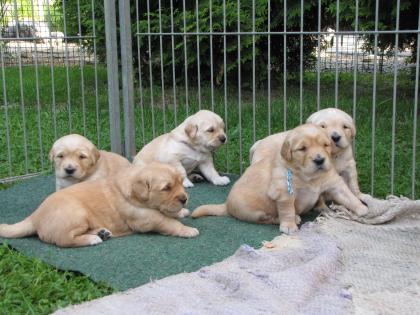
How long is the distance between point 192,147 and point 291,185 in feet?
5.92

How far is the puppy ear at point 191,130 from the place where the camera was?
581 centimetres

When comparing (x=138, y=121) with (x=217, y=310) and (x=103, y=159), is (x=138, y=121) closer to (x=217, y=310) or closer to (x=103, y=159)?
(x=103, y=159)

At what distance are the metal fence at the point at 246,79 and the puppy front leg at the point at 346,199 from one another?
87cm

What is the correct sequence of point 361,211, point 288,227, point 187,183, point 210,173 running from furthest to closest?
point 210,173
point 187,183
point 361,211
point 288,227

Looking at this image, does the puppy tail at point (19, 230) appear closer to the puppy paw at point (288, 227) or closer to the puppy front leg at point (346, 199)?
the puppy paw at point (288, 227)

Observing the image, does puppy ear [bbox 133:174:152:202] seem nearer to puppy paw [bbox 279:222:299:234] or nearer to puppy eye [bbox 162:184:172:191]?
puppy eye [bbox 162:184:172:191]

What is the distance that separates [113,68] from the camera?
271 inches

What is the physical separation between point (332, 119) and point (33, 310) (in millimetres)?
2581

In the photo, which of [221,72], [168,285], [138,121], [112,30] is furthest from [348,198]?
[221,72]

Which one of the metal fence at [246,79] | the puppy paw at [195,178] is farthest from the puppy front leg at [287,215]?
the puppy paw at [195,178]

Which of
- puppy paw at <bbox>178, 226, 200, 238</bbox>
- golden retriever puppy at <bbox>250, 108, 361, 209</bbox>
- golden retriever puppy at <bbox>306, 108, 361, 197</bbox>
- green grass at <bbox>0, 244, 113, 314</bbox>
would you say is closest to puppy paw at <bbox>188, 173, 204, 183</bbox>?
golden retriever puppy at <bbox>250, 108, 361, 209</bbox>

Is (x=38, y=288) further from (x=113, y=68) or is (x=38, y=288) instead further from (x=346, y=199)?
(x=113, y=68)

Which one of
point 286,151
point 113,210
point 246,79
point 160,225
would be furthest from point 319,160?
point 246,79

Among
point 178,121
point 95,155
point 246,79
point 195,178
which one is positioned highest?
point 246,79
